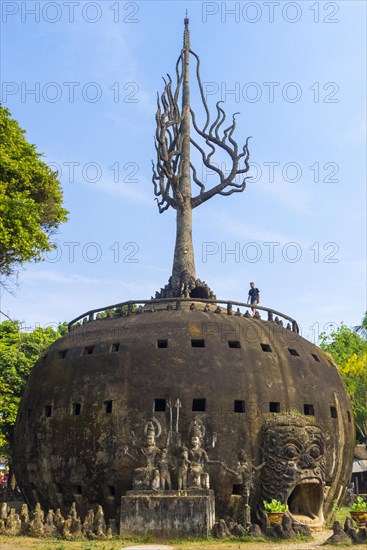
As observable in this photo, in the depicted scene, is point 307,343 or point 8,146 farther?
point 307,343

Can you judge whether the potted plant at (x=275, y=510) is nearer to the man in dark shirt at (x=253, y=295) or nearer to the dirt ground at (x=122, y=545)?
the dirt ground at (x=122, y=545)

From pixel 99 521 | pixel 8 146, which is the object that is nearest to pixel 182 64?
pixel 8 146

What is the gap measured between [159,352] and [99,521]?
6.64 m

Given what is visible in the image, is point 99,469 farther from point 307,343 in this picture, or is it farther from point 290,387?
point 307,343

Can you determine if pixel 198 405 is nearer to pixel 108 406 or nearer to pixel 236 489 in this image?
pixel 236 489

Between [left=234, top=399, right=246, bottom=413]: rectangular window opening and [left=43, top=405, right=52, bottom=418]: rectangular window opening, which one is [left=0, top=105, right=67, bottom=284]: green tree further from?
[left=234, top=399, right=246, bottom=413]: rectangular window opening

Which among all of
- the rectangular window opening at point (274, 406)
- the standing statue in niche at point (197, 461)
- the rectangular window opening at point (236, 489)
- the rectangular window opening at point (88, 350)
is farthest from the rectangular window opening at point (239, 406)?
the rectangular window opening at point (88, 350)

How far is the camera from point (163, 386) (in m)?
24.2

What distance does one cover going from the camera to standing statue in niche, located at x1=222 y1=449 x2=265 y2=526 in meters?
23.1

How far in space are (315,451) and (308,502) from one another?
2.34 meters

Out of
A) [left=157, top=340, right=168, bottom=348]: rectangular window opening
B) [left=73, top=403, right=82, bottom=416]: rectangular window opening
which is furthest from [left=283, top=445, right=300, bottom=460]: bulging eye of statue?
[left=73, top=403, right=82, bottom=416]: rectangular window opening

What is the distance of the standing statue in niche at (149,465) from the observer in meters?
22.5

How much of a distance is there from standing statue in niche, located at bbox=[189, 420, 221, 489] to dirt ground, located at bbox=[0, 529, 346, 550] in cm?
224

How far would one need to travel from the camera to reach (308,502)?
25.1 metres
